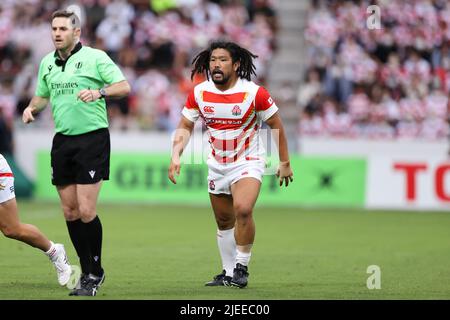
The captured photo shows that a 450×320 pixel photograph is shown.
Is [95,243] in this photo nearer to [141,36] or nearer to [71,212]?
[71,212]

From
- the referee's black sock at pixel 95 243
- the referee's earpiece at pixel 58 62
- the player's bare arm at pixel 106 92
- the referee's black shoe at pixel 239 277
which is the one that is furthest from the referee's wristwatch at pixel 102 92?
the referee's black shoe at pixel 239 277

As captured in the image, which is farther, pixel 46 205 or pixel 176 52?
pixel 176 52

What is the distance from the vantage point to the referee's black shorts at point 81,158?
31.0ft

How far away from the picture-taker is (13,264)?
12.0 metres

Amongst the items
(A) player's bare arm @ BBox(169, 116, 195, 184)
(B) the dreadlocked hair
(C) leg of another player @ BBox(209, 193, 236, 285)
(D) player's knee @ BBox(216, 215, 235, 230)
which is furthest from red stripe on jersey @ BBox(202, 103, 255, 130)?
(D) player's knee @ BBox(216, 215, 235, 230)

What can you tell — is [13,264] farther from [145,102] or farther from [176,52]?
[176,52]

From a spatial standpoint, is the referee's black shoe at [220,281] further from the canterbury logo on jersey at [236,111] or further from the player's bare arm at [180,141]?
the canterbury logo on jersey at [236,111]

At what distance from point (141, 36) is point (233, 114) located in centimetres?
1700

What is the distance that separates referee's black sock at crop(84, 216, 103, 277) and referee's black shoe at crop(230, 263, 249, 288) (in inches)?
51.7

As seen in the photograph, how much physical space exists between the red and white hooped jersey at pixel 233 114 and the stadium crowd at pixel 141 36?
14433 millimetres

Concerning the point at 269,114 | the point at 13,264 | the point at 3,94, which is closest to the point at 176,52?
the point at 3,94

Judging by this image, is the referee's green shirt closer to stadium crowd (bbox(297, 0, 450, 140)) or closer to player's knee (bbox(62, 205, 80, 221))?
player's knee (bbox(62, 205, 80, 221))

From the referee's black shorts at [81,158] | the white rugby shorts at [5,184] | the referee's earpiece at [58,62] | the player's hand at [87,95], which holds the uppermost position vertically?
the referee's earpiece at [58,62]
